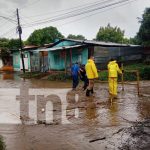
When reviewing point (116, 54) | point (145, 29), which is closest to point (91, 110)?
point (116, 54)

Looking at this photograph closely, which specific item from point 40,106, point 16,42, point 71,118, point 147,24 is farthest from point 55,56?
point 71,118

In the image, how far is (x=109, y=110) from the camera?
11219mm

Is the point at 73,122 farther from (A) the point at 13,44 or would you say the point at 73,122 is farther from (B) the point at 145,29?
(A) the point at 13,44

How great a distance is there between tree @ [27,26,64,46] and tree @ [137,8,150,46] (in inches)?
928

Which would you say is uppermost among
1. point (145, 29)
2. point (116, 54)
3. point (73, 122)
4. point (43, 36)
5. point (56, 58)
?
point (43, 36)

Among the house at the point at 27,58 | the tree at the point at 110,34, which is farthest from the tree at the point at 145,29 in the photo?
the tree at the point at 110,34

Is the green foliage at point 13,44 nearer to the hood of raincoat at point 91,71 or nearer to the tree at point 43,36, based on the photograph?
the tree at point 43,36

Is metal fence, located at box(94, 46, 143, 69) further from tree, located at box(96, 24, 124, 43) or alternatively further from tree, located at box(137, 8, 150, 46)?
tree, located at box(96, 24, 124, 43)

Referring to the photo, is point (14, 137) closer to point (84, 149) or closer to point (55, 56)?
point (84, 149)

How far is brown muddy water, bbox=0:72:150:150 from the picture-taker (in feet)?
24.7

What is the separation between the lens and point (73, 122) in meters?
9.66

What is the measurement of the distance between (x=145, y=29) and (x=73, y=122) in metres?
23.4

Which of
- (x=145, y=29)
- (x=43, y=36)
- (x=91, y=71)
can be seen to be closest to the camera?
(x=91, y=71)

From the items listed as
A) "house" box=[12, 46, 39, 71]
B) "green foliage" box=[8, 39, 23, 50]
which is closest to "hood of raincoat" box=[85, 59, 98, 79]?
"house" box=[12, 46, 39, 71]
